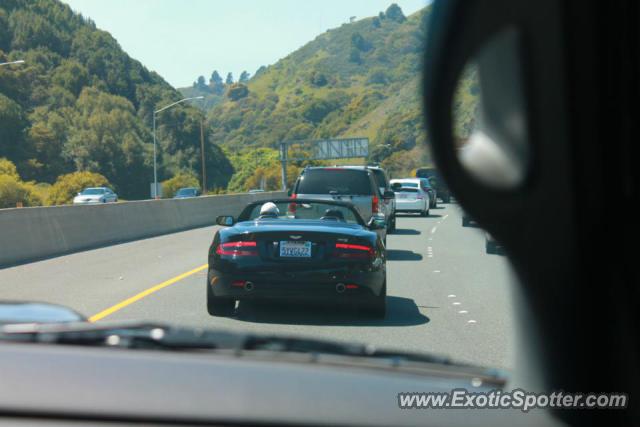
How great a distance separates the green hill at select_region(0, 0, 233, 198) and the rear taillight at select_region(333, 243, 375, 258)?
305 feet

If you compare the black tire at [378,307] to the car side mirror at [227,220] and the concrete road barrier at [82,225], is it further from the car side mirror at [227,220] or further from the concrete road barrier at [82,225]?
the concrete road barrier at [82,225]

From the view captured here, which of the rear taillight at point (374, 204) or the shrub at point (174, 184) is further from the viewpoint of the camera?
the shrub at point (174, 184)

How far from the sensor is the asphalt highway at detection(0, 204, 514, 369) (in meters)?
9.27

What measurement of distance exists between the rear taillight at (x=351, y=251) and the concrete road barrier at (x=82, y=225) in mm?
9448

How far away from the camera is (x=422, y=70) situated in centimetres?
267

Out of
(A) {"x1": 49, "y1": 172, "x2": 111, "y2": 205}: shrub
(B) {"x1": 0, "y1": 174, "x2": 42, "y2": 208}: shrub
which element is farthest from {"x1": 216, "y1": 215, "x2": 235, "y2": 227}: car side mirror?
(A) {"x1": 49, "y1": 172, "x2": 111, "y2": 205}: shrub

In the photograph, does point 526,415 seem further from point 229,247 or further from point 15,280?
point 15,280

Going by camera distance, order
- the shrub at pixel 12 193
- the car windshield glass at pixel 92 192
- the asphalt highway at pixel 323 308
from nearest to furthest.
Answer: the asphalt highway at pixel 323 308
the car windshield glass at pixel 92 192
the shrub at pixel 12 193

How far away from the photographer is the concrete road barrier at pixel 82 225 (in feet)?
62.0

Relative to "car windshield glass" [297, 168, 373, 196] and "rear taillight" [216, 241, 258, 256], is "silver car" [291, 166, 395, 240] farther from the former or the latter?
"rear taillight" [216, 241, 258, 256]

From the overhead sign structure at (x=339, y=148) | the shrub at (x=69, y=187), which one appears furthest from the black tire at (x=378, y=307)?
the overhead sign structure at (x=339, y=148)

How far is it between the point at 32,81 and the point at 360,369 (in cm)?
11842

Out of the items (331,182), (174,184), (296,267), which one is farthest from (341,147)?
(296,267)

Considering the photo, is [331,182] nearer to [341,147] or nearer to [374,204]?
[374,204]
